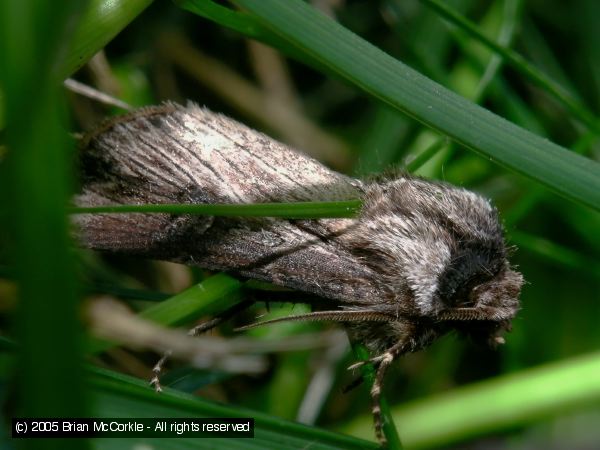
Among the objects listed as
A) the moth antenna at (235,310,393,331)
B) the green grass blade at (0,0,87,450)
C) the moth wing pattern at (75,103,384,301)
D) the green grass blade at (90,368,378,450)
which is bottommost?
the green grass blade at (0,0,87,450)

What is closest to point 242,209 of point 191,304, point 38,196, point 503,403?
point 191,304

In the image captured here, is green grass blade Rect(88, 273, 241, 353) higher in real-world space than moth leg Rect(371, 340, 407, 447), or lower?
higher

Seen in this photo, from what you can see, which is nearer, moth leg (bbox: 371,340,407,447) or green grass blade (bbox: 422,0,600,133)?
moth leg (bbox: 371,340,407,447)

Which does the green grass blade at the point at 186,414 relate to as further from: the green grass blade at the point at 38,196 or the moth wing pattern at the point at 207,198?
the green grass blade at the point at 38,196

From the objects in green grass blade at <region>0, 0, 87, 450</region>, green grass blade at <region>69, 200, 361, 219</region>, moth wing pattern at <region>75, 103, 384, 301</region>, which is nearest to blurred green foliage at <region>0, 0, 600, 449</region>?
green grass blade at <region>0, 0, 87, 450</region>

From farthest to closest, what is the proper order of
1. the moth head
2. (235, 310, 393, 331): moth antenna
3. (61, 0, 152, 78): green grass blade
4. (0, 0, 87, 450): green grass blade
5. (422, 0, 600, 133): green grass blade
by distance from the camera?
(422, 0, 600, 133): green grass blade
the moth head
(235, 310, 393, 331): moth antenna
(61, 0, 152, 78): green grass blade
(0, 0, 87, 450): green grass blade

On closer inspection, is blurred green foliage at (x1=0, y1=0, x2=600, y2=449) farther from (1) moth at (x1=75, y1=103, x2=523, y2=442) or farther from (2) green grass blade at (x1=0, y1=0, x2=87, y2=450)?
(1) moth at (x1=75, y1=103, x2=523, y2=442)

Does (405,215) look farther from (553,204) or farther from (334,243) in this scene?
(553,204)

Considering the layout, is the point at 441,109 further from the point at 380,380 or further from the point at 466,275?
the point at 380,380
